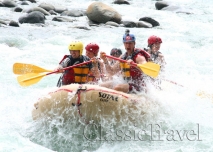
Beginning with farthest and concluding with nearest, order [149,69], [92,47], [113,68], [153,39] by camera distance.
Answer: [153,39] → [113,68] → [92,47] → [149,69]

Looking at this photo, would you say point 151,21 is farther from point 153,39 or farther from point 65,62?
point 65,62

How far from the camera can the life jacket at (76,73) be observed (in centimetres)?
664

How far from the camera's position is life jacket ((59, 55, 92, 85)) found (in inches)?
261

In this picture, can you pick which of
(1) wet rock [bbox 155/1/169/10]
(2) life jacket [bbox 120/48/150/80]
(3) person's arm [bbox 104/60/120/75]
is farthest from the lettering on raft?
(1) wet rock [bbox 155/1/169/10]

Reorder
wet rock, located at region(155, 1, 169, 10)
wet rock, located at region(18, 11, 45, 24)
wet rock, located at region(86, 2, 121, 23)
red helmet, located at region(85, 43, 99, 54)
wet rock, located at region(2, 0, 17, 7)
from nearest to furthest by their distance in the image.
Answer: red helmet, located at region(85, 43, 99, 54), wet rock, located at region(18, 11, 45, 24), wet rock, located at region(86, 2, 121, 23), wet rock, located at region(2, 0, 17, 7), wet rock, located at region(155, 1, 169, 10)

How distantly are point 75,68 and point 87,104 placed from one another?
2.93 feet

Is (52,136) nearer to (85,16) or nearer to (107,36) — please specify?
(107,36)

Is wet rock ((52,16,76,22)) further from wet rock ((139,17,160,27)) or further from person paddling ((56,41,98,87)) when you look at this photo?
person paddling ((56,41,98,87))

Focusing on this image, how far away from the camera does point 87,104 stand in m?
5.92

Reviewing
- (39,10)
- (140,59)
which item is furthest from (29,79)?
(39,10)

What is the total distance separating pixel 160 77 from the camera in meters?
7.80

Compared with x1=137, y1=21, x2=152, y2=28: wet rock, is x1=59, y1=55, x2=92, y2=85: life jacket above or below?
below

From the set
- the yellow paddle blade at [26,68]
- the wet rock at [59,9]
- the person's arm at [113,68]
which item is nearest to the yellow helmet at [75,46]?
the person's arm at [113,68]

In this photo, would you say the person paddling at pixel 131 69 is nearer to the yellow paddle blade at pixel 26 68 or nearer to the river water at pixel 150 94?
the river water at pixel 150 94
